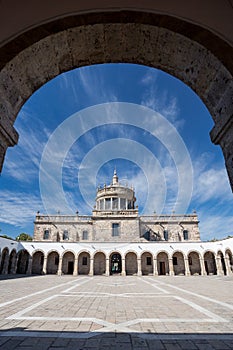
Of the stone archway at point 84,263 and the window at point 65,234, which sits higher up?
the window at point 65,234

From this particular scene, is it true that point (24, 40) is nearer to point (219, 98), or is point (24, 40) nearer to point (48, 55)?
point (48, 55)

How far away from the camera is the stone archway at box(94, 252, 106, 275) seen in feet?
92.5

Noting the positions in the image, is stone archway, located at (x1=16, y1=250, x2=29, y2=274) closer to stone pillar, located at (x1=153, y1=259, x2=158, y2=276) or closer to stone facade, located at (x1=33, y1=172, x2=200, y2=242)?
stone facade, located at (x1=33, y1=172, x2=200, y2=242)

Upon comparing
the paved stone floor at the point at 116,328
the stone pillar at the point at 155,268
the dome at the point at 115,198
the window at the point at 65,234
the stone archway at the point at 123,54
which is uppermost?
the dome at the point at 115,198

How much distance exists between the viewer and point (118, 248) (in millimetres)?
27422

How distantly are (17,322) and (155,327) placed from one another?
3.20 metres

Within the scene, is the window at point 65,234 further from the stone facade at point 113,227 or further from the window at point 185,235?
the window at point 185,235

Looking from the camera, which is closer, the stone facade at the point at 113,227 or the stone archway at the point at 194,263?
the stone archway at the point at 194,263

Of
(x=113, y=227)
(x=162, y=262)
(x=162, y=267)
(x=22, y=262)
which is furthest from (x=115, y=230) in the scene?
(x=22, y=262)

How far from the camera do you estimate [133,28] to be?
3.04m

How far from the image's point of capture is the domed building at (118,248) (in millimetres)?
27016

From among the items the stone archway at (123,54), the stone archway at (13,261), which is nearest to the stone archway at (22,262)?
the stone archway at (13,261)

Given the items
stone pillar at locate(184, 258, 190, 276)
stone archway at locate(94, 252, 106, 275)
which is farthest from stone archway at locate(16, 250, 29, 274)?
stone pillar at locate(184, 258, 190, 276)

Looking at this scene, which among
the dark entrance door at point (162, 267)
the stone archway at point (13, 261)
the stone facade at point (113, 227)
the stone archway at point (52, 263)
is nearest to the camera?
the stone archway at point (13, 261)
